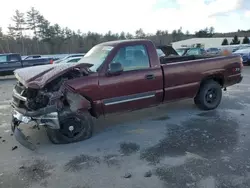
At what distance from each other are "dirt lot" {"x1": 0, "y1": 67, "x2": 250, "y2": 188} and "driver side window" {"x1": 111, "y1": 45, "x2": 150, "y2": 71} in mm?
1399

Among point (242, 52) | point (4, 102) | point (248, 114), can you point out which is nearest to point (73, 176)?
point (248, 114)

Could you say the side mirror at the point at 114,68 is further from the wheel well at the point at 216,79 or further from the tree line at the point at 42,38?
the tree line at the point at 42,38

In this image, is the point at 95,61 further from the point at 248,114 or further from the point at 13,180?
the point at 248,114

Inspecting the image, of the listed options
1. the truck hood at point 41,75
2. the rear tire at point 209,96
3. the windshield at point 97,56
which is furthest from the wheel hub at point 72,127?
the rear tire at point 209,96

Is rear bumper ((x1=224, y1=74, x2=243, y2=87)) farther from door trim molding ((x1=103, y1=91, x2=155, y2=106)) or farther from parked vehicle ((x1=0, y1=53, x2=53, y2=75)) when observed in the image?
parked vehicle ((x1=0, y1=53, x2=53, y2=75))

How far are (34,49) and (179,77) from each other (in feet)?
162

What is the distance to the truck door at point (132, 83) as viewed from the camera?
184 inches

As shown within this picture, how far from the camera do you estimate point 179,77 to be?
17.9 ft

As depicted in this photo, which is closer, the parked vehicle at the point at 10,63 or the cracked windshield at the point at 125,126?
the cracked windshield at the point at 125,126

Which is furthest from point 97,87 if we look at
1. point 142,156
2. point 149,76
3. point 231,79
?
point 231,79

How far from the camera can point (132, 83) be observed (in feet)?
15.8

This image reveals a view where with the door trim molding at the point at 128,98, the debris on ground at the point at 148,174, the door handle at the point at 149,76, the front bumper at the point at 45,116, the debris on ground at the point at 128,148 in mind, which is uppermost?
the door handle at the point at 149,76

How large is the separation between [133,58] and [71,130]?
2006 mm

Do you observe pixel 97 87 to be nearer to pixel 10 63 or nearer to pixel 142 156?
pixel 142 156
